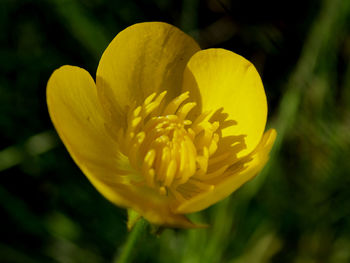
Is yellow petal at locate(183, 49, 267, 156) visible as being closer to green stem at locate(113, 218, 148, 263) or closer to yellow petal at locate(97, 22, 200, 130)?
yellow petal at locate(97, 22, 200, 130)

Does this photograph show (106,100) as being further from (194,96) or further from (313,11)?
(313,11)

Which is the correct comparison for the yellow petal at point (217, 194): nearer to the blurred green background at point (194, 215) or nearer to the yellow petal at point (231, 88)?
the yellow petal at point (231, 88)

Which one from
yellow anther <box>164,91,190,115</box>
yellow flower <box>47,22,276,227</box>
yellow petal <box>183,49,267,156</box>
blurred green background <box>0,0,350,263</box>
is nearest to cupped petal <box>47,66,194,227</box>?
yellow flower <box>47,22,276,227</box>

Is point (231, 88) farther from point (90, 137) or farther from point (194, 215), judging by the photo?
point (194, 215)

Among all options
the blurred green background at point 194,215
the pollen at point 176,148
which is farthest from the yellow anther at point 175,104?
the blurred green background at point 194,215

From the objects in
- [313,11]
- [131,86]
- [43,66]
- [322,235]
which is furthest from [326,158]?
[43,66]

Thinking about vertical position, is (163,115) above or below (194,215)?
above

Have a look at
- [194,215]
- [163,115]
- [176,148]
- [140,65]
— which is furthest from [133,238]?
[194,215]
